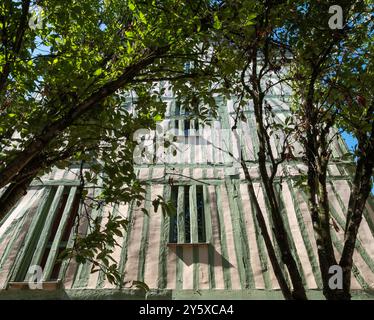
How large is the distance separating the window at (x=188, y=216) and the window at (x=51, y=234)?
233cm

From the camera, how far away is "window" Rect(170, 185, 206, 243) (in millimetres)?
7080

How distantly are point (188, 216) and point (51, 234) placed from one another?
3260mm

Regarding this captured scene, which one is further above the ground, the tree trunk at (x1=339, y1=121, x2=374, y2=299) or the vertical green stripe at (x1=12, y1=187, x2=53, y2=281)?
the vertical green stripe at (x1=12, y1=187, x2=53, y2=281)

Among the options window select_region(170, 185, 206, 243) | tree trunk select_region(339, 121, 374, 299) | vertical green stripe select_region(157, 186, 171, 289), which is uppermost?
window select_region(170, 185, 206, 243)

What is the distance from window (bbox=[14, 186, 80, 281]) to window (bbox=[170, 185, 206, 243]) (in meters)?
2.33

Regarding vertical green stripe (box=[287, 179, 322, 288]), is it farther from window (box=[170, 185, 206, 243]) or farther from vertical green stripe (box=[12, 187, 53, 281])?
vertical green stripe (box=[12, 187, 53, 281])

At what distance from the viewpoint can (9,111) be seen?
13.2 feet

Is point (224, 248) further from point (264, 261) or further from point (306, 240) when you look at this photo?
point (306, 240)

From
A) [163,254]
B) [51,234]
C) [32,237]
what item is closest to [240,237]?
[163,254]

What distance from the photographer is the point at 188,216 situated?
752 cm

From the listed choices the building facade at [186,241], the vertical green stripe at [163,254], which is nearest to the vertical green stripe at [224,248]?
the building facade at [186,241]

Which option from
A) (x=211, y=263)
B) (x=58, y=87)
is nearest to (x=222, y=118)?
(x=211, y=263)

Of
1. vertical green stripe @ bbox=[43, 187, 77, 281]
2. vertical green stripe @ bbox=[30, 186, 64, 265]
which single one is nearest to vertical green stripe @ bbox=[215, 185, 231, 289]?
vertical green stripe @ bbox=[43, 187, 77, 281]

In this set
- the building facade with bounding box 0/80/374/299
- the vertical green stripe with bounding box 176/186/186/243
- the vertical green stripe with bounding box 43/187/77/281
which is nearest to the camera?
the building facade with bounding box 0/80/374/299
